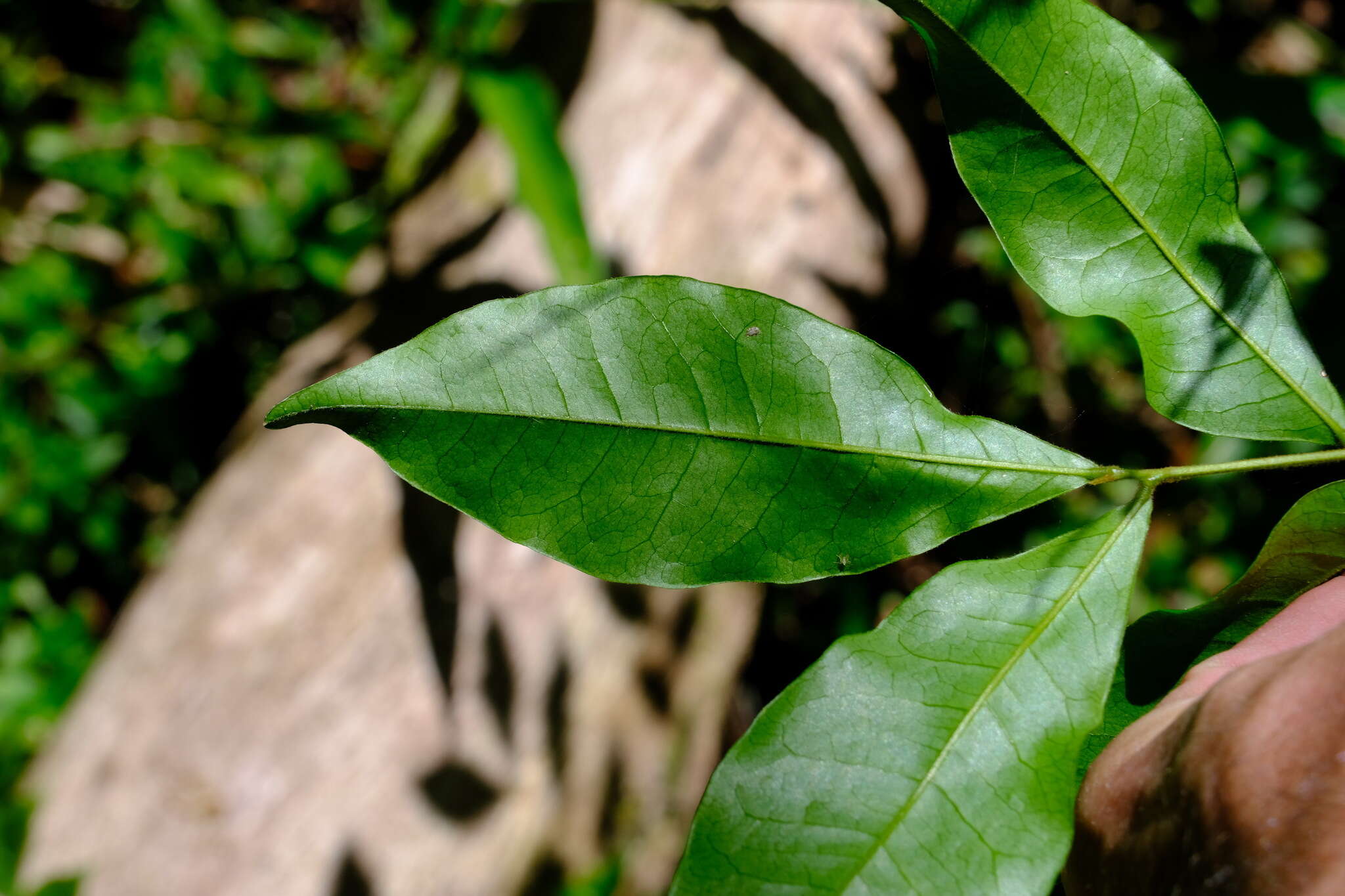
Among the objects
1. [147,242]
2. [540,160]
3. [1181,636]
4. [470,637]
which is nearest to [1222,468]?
[1181,636]

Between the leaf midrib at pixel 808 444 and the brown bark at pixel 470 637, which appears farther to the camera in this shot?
the brown bark at pixel 470 637

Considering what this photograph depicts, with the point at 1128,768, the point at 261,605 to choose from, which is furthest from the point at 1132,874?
the point at 261,605

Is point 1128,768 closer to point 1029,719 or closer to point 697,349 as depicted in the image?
point 1029,719

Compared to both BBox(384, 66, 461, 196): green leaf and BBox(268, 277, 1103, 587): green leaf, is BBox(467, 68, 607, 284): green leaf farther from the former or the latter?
BBox(268, 277, 1103, 587): green leaf

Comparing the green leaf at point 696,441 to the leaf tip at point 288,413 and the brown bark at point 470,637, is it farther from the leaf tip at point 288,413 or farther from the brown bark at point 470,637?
the brown bark at point 470,637

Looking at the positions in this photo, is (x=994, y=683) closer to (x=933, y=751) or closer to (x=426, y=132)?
(x=933, y=751)

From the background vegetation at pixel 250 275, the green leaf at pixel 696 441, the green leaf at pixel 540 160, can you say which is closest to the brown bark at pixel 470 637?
the green leaf at pixel 540 160
